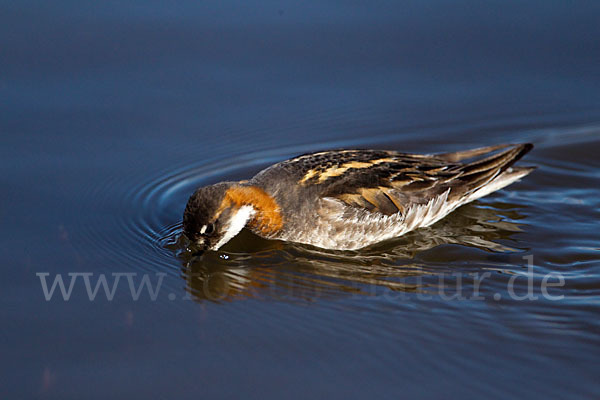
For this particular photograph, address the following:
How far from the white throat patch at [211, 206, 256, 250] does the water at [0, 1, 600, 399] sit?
0.17 meters

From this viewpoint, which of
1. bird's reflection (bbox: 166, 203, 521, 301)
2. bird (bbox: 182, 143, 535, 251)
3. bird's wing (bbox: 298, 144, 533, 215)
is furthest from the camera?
bird's wing (bbox: 298, 144, 533, 215)

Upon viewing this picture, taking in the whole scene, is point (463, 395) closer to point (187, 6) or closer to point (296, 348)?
point (296, 348)

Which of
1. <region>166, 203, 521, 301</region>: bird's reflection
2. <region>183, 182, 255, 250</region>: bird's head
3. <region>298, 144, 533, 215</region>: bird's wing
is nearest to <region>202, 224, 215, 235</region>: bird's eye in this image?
<region>183, 182, 255, 250</region>: bird's head

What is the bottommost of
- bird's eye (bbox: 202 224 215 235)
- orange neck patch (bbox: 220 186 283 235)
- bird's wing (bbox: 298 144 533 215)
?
bird's eye (bbox: 202 224 215 235)

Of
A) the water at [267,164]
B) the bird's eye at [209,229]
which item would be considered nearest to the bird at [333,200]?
the bird's eye at [209,229]

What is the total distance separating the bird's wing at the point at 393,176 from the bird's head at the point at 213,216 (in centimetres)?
82

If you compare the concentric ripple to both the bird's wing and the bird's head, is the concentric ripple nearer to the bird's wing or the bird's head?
the bird's head

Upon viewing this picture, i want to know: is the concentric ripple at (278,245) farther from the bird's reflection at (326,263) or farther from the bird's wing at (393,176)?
the bird's wing at (393,176)

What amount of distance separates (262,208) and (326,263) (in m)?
0.98

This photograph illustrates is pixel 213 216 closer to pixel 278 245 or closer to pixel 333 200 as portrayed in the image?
pixel 278 245

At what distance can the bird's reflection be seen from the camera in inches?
305

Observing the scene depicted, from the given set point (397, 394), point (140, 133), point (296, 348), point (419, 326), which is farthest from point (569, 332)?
point (140, 133)

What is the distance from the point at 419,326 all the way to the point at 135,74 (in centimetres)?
608

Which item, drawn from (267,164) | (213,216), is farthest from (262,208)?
(267,164)
